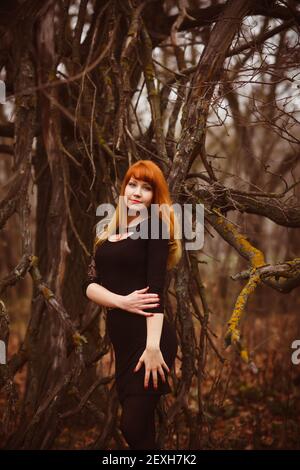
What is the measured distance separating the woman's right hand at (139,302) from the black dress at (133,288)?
34 mm

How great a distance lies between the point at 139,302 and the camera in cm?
246

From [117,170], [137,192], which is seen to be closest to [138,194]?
[137,192]

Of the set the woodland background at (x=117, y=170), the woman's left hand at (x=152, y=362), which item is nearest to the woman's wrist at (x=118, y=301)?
the woman's left hand at (x=152, y=362)

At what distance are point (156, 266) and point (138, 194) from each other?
418 millimetres

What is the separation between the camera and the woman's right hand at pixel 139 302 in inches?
96.7

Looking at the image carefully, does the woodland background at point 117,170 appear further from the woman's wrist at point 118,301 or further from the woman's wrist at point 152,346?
the woman's wrist at point 118,301

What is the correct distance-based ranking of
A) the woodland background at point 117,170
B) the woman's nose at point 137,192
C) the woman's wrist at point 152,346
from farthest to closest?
the woodland background at point 117,170 → the woman's nose at point 137,192 → the woman's wrist at point 152,346

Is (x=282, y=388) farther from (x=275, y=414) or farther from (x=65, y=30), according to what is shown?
(x=65, y=30)

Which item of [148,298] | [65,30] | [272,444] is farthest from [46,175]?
[272,444]

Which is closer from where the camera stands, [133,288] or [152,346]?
[152,346]

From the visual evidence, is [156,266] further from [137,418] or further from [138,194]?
[137,418]

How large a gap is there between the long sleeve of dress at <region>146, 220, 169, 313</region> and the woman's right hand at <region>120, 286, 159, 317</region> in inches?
1.2

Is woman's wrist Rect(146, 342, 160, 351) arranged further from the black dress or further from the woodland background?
the woodland background

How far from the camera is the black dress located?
2.51 m
